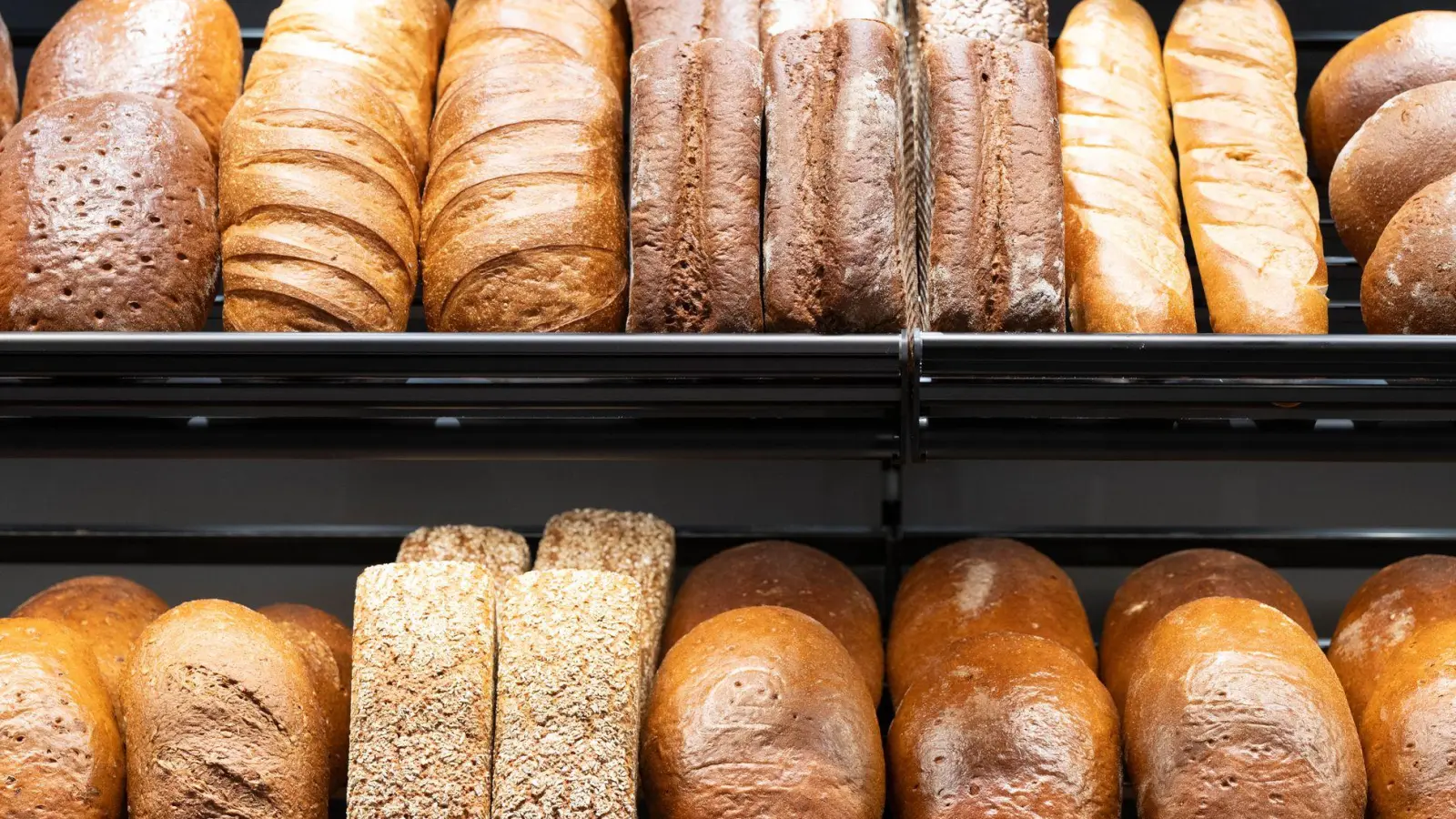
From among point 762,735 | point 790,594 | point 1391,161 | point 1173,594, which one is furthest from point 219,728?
point 1391,161

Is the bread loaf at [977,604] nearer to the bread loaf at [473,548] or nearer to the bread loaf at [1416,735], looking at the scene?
the bread loaf at [1416,735]

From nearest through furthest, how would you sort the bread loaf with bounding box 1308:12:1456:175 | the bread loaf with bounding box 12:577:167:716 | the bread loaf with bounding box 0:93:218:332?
the bread loaf with bounding box 0:93:218:332, the bread loaf with bounding box 12:577:167:716, the bread loaf with bounding box 1308:12:1456:175

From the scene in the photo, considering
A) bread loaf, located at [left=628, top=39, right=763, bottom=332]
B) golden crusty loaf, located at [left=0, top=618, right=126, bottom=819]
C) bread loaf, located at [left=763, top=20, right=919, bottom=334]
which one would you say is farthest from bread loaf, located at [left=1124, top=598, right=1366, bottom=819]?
golden crusty loaf, located at [left=0, top=618, right=126, bottom=819]

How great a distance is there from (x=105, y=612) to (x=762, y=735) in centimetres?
89

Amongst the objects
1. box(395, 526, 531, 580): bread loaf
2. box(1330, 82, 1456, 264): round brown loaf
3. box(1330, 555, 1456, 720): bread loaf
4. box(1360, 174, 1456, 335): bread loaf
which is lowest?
box(1330, 555, 1456, 720): bread loaf

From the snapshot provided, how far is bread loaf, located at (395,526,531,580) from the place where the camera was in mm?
1584

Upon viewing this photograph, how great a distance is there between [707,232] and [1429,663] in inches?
36.9

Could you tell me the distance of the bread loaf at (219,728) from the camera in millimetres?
1281

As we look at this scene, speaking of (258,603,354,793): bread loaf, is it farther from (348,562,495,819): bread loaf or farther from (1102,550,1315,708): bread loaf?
(1102,550,1315,708): bread loaf

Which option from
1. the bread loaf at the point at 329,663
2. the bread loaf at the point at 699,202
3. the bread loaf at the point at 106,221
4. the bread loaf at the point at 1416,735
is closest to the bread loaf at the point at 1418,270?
the bread loaf at the point at 1416,735

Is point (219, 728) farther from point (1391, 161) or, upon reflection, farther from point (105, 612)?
point (1391, 161)

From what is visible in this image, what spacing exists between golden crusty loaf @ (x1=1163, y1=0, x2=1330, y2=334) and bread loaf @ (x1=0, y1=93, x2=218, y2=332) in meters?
1.25

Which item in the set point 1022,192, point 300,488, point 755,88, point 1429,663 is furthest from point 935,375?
point 300,488

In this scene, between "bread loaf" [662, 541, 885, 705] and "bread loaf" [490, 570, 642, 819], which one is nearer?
"bread loaf" [490, 570, 642, 819]
